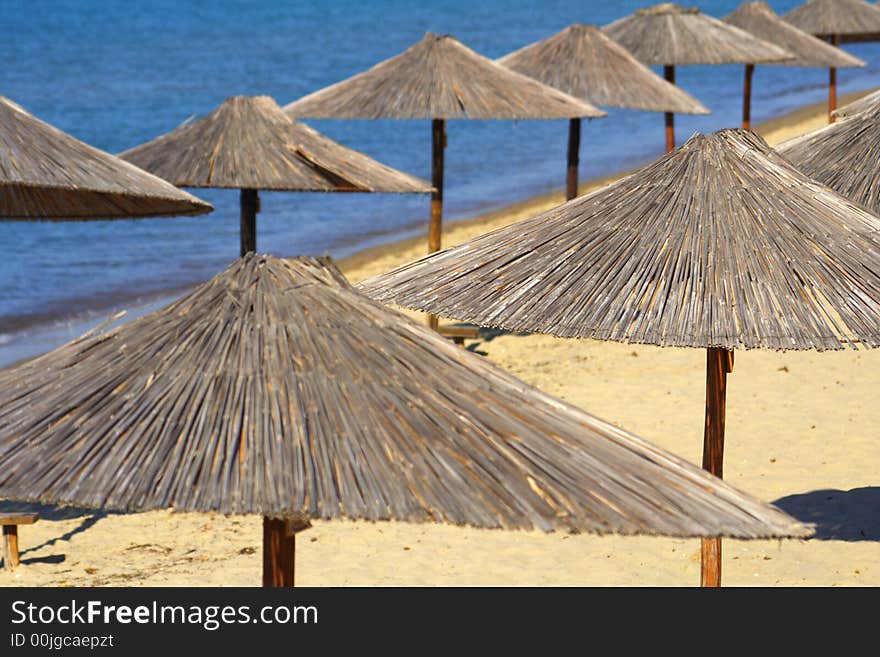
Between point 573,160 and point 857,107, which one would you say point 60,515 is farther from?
point 573,160

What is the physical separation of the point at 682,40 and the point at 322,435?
14.3 metres

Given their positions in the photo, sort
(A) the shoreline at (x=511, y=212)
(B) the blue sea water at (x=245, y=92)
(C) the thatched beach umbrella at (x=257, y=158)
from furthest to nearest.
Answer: (B) the blue sea water at (x=245, y=92), (A) the shoreline at (x=511, y=212), (C) the thatched beach umbrella at (x=257, y=158)

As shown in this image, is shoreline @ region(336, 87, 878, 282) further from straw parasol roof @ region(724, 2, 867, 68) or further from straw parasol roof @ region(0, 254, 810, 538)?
straw parasol roof @ region(0, 254, 810, 538)

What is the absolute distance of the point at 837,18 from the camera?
22891mm

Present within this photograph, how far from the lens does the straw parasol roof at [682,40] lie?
54.8 ft

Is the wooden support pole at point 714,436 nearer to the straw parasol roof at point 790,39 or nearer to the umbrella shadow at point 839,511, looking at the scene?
the umbrella shadow at point 839,511

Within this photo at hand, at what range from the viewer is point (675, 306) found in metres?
5.00

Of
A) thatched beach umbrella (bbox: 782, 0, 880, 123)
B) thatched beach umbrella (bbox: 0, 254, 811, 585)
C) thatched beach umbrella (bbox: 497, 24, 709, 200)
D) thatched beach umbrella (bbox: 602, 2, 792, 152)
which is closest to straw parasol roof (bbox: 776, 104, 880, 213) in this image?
thatched beach umbrella (bbox: 0, 254, 811, 585)

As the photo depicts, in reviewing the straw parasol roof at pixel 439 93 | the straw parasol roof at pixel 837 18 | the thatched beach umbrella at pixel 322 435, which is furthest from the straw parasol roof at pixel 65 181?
the straw parasol roof at pixel 837 18

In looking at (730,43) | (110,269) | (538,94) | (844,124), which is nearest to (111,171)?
(844,124)

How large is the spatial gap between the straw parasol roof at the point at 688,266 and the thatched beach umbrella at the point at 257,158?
376cm

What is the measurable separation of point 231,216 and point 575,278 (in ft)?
54.3

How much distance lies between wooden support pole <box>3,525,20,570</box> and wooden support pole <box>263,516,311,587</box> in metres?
3.06
